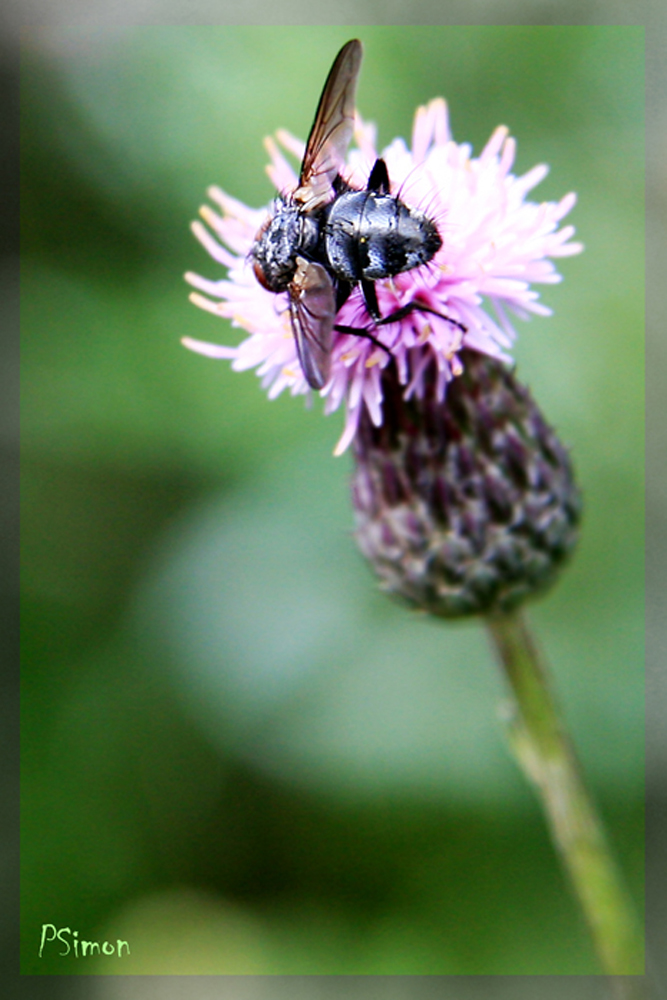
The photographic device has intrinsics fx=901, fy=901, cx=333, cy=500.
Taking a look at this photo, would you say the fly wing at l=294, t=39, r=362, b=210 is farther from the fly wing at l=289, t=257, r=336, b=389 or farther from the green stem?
the green stem

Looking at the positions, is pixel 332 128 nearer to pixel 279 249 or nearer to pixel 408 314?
pixel 279 249

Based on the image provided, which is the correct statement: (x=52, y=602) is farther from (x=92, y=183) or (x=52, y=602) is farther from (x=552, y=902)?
(x=552, y=902)

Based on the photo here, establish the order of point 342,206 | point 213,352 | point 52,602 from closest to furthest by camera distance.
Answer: point 342,206 → point 213,352 → point 52,602

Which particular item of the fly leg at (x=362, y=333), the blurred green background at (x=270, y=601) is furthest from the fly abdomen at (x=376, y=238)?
the blurred green background at (x=270, y=601)

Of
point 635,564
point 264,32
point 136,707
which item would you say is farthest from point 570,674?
point 264,32

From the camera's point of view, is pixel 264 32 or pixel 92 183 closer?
pixel 264 32

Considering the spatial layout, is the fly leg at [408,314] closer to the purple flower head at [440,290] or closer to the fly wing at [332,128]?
the purple flower head at [440,290]

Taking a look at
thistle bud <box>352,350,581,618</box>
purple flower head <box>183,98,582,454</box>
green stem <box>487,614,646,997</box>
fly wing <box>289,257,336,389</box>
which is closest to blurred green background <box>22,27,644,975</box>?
green stem <box>487,614,646,997</box>

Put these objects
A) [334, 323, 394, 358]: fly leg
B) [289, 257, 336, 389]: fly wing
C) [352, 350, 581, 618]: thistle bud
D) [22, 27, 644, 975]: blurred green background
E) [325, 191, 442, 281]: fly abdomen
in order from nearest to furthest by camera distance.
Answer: [289, 257, 336, 389]: fly wing < [325, 191, 442, 281]: fly abdomen < [334, 323, 394, 358]: fly leg < [352, 350, 581, 618]: thistle bud < [22, 27, 644, 975]: blurred green background
